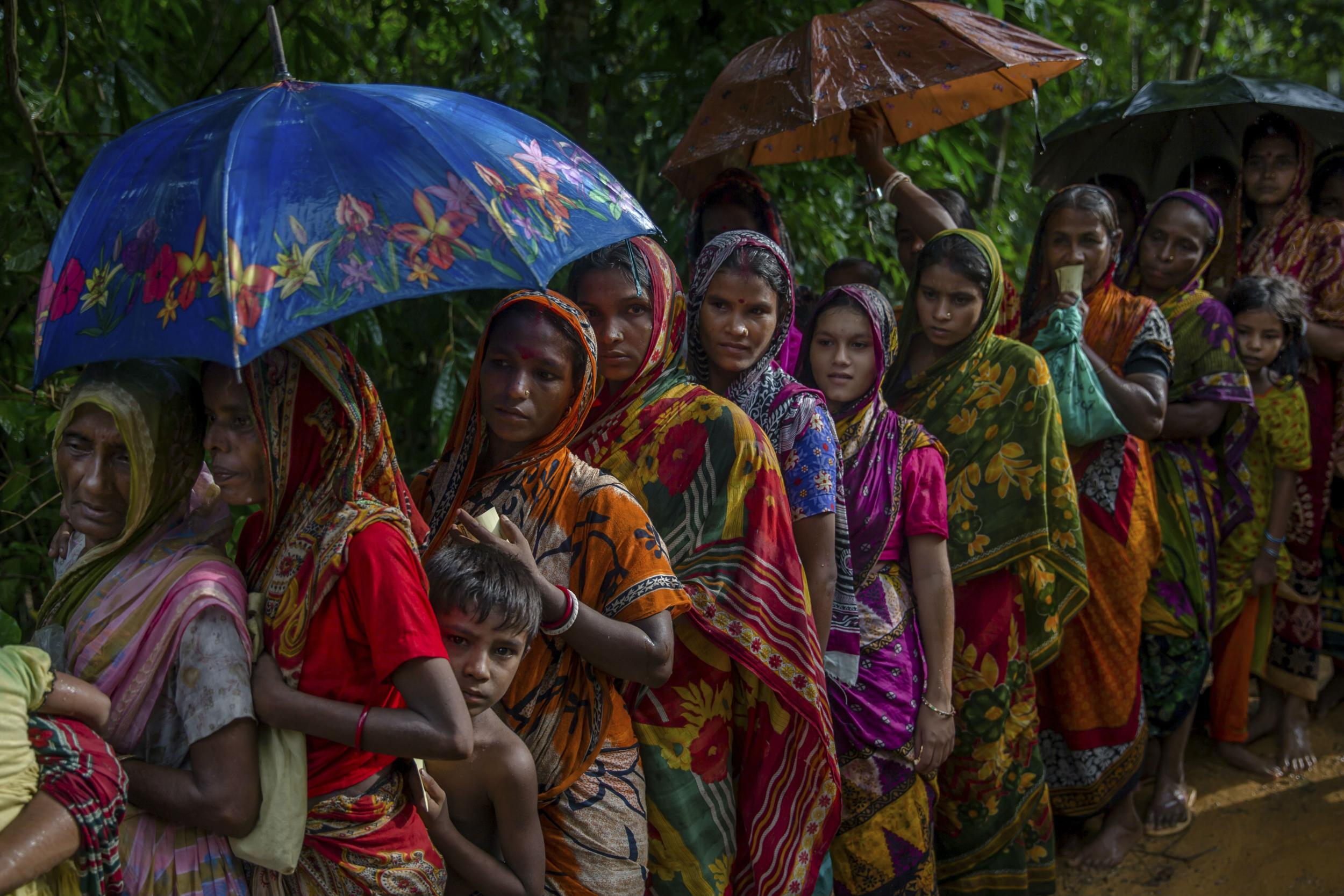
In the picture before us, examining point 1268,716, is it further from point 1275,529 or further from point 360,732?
point 360,732

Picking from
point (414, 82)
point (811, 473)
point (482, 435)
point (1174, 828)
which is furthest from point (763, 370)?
point (414, 82)

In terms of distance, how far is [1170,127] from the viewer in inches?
207

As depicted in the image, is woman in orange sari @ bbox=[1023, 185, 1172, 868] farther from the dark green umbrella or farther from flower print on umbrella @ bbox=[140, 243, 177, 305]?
flower print on umbrella @ bbox=[140, 243, 177, 305]

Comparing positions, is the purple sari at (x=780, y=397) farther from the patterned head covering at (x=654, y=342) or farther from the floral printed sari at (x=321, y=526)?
the floral printed sari at (x=321, y=526)

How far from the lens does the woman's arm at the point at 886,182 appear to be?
4.00 meters

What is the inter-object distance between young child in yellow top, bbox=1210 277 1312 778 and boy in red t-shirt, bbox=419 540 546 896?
352cm

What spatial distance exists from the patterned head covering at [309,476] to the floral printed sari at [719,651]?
2.74ft

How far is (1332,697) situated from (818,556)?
367 cm

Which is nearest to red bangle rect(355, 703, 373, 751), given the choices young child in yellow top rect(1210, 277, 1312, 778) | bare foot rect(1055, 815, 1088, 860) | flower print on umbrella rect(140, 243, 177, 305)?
flower print on umbrella rect(140, 243, 177, 305)

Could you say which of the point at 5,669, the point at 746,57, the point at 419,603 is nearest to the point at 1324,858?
the point at 746,57

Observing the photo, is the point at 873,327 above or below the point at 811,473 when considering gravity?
above

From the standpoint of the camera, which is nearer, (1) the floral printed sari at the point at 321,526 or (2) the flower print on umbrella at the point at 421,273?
(2) the flower print on umbrella at the point at 421,273

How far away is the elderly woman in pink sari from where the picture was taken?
1861mm

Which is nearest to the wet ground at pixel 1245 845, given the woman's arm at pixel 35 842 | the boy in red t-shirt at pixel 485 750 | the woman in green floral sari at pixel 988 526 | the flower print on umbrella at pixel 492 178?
the woman in green floral sari at pixel 988 526
